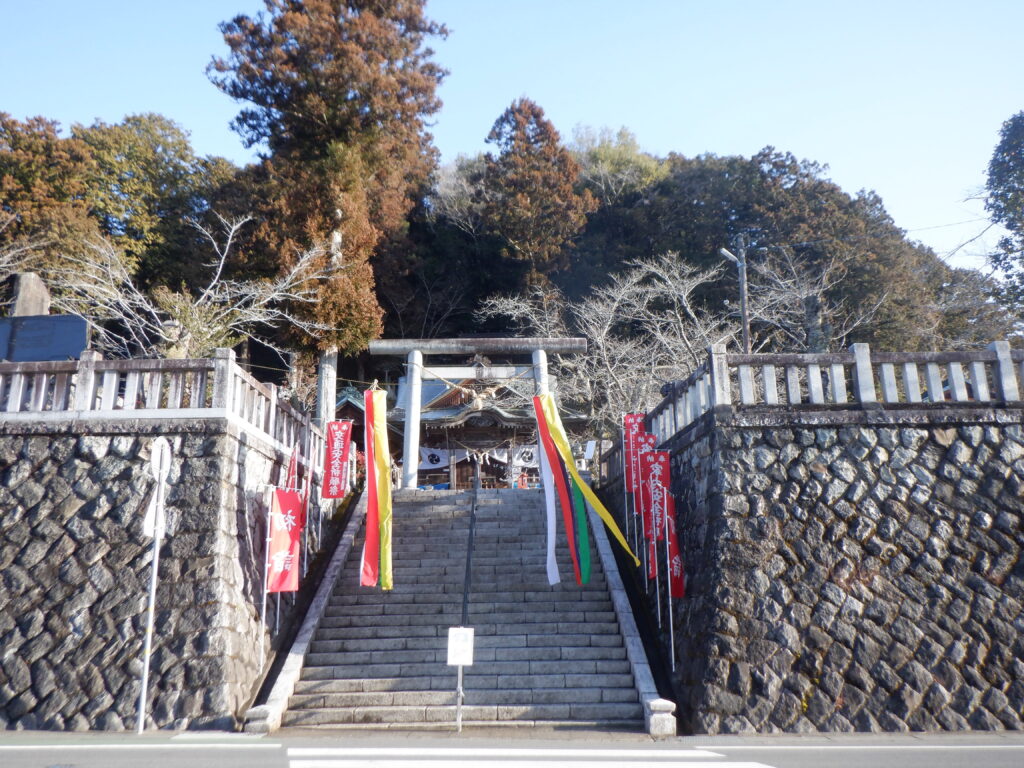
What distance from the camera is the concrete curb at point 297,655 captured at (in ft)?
25.9

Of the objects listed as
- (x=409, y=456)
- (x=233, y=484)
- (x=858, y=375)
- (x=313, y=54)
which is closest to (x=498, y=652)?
(x=233, y=484)

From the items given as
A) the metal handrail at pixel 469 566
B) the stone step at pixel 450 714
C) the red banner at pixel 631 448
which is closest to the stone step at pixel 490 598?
the metal handrail at pixel 469 566

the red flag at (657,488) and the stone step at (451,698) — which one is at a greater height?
the red flag at (657,488)

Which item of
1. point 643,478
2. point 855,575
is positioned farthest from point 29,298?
point 855,575

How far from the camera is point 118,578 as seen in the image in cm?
855

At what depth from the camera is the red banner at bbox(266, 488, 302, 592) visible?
937 centimetres

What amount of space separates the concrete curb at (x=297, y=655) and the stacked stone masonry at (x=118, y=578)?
1.20 feet

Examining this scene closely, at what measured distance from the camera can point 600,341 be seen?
1798 cm

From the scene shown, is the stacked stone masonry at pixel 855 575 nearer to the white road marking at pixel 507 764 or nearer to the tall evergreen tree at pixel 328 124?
the white road marking at pixel 507 764

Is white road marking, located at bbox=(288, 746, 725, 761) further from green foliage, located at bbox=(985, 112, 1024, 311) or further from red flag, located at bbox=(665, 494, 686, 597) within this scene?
green foliage, located at bbox=(985, 112, 1024, 311)

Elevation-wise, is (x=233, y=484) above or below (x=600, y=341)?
below

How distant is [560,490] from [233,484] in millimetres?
4386

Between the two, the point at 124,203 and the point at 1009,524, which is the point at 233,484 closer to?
the point at 1009,524

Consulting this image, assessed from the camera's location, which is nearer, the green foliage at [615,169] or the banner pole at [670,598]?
the banner pole at [670,598]
